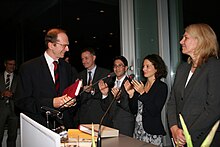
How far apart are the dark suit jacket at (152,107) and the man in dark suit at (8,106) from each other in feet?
8.75

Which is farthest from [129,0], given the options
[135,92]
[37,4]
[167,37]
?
[37,4]

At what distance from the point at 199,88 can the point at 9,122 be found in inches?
139

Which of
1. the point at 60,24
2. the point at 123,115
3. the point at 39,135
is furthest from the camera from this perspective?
the point at 60,24

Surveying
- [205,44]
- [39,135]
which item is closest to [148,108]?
[205,44]

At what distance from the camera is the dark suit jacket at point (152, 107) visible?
2.63 meters

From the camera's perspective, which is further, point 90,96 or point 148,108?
point 90,96

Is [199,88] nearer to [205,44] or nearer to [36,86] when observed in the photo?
[205,44]

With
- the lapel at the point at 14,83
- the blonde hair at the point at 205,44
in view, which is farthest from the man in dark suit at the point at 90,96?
the lapel at the point at 14,83

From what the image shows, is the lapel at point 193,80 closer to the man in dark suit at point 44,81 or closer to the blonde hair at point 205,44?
the blonde hair at point 205,44

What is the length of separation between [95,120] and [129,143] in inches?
65.9

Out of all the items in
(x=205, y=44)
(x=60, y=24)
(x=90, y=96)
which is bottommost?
(x=90, y=96)

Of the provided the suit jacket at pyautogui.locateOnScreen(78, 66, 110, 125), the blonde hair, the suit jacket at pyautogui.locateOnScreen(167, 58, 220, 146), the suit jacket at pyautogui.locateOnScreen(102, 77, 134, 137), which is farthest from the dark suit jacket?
the suit jacket at pyautogui.locateOnScreen(78, 66, 110, 125)

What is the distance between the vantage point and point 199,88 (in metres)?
2.09

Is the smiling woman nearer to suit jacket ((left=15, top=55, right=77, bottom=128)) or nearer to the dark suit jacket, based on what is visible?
the dark suit jacket
